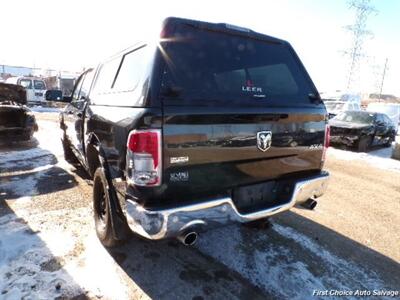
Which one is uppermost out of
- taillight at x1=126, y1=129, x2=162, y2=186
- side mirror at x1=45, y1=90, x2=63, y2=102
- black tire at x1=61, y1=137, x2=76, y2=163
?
side mirror at x1=45, y1=90, x2=63, y2=102

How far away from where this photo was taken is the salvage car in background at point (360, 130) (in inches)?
451

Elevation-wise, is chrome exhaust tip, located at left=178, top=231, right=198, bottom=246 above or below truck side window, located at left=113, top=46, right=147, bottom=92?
below

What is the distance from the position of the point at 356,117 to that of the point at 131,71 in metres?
11.8

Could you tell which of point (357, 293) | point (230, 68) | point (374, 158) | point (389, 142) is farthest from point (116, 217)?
point (389, 142)

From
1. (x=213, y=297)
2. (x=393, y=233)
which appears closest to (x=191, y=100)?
(x=213, y=297)

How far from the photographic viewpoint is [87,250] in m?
3.40

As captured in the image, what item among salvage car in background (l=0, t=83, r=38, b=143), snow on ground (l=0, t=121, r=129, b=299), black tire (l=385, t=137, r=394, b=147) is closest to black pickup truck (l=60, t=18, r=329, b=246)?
snow on ground (l=0, t=121, r=129, b=299)

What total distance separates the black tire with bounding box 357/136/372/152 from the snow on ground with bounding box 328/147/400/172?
340 millimetres

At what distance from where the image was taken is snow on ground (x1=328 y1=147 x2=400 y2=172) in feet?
30.8

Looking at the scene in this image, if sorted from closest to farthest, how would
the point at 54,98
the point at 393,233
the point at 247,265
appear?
the point at 247,265
the point at 393,233
the point at 54,98

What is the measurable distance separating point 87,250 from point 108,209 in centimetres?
73

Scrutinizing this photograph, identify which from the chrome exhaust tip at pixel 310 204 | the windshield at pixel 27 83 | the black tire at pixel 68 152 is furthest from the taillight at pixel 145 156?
the windshield at pixel 27 83

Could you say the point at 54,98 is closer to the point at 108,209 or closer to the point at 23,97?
the point at 108,209

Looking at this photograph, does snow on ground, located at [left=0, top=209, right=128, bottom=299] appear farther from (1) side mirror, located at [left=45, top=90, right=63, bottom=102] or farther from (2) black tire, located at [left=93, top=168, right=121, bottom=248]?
(1) side mirror, located at [left=45, top=90, right=63, bottom=102]
